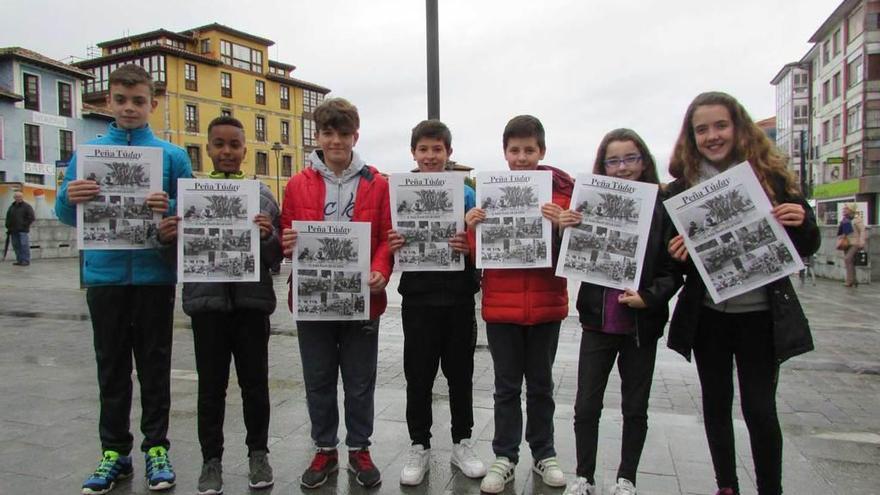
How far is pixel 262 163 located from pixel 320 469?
182 ft

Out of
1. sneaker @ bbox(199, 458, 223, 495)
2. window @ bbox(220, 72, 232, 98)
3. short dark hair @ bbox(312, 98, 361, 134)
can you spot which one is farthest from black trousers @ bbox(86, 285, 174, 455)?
window @ bbox(220, 72, 232, 98)

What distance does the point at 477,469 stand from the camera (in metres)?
3.58

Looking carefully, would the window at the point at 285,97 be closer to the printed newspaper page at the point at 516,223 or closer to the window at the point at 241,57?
the window at the point at 241,57

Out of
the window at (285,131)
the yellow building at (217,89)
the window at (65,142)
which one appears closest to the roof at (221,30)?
the yellow building at (217,89)

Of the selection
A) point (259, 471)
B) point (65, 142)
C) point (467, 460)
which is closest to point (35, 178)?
point (65, 142)

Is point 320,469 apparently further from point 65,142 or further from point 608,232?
point 65,142

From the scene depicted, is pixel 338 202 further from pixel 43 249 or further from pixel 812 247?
pixel 43 249

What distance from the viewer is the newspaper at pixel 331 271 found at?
3.45 metres

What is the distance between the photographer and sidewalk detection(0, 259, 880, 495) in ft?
11.6

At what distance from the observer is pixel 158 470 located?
3.44m

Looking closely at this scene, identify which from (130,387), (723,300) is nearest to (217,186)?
(130,387)

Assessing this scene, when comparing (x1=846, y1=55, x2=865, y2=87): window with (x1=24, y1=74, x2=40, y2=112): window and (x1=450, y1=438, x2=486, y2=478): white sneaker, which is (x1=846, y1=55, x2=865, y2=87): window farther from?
(x1=24, y1=74, x2=40, y2=112): window

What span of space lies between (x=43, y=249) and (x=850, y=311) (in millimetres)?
27588

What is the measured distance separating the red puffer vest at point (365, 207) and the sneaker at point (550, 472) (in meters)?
1.29
